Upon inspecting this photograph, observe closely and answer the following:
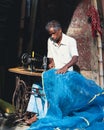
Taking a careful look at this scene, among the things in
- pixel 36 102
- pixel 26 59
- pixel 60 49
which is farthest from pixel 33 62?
pixel 36 102

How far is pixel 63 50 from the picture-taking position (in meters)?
7.07

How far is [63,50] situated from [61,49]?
5 centimetres

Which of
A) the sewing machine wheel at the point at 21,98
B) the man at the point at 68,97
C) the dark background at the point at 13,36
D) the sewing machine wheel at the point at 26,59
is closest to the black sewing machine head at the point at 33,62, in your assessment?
the sewing machine wheel at the point at 26,59

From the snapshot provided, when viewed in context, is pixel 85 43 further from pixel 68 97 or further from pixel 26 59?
pixel 68 97

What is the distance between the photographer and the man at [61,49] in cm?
691

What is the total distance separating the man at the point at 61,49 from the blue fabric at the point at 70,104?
9.1 inches

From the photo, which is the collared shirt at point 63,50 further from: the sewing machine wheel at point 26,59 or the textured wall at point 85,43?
the textured wall at point 85,43

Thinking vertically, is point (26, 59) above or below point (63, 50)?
below

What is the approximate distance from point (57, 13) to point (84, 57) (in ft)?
3.72

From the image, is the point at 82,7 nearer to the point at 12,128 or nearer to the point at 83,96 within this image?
the point at 83,96

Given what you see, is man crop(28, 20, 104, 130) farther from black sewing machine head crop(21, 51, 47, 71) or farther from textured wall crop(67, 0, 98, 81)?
textured wall crop(67, 0, 98, 81)

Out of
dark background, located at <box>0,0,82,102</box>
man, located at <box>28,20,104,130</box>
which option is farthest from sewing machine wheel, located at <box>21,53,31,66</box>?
dark background, located at <box>0,0,82,102</box>

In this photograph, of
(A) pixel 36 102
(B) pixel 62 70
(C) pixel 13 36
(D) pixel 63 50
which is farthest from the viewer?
(C) pixel 13 36

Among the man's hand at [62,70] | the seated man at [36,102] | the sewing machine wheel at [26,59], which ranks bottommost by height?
the seated man at [36,102]
